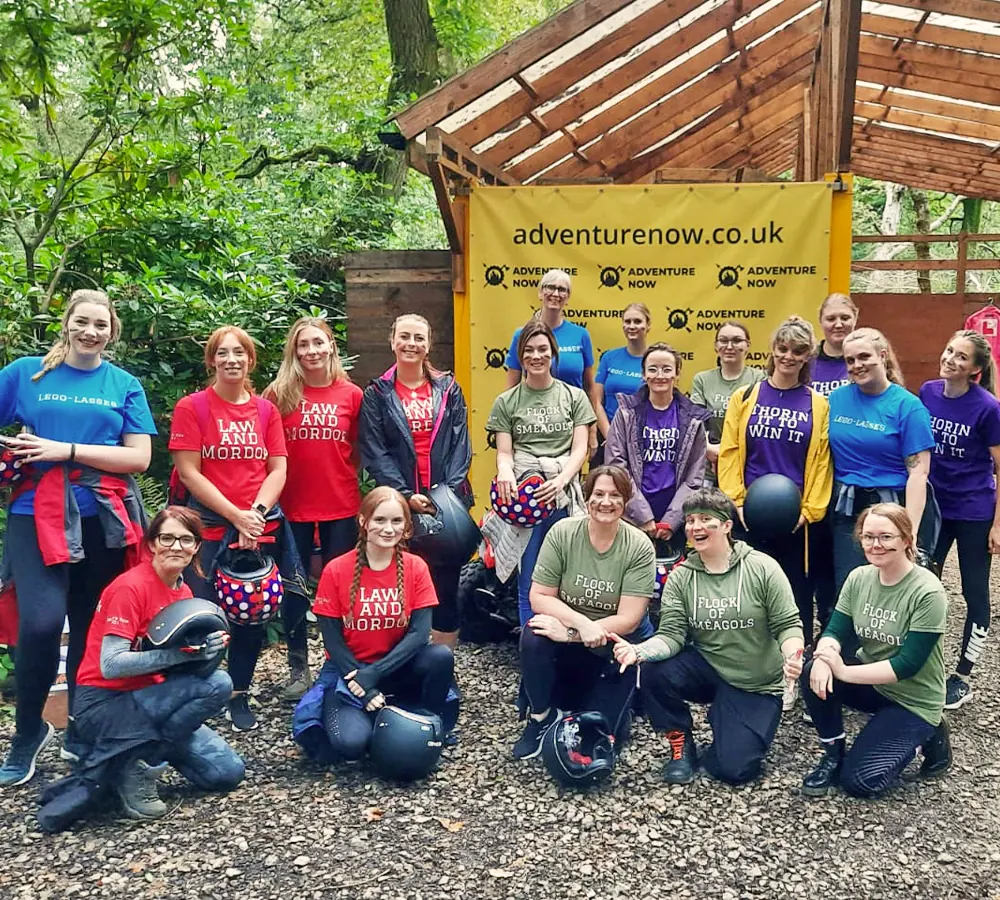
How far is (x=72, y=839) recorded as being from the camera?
3.39 meters

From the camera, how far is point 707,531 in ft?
12.6

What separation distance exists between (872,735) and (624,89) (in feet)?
16.4

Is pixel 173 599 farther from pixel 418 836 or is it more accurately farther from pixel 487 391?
pixel 487 391

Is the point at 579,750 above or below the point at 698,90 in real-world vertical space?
below

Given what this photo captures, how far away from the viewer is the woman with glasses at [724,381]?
485cm

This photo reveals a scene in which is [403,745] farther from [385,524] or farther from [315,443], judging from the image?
[315,443]

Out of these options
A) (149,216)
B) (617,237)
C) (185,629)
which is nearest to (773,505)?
(185,629)

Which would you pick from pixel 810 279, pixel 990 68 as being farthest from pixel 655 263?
pixel 990 68

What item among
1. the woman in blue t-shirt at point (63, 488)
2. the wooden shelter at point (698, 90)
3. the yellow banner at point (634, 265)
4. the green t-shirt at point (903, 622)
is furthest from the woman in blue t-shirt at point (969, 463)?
the woman in blue t-shirt at point (63, 488)

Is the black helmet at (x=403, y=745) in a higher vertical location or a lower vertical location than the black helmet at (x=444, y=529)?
lower

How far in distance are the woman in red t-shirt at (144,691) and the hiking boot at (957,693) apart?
3.17 m

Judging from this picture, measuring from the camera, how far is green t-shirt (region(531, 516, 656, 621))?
404 centimetres

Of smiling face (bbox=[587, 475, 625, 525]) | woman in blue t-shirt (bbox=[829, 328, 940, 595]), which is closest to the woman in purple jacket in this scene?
smiling face (bbox=[587, 475, 625, 525])

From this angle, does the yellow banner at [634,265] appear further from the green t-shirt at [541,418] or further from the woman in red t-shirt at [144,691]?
the woman in red t-shirt at [144,691]
